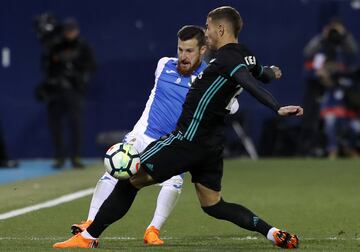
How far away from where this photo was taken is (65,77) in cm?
1938

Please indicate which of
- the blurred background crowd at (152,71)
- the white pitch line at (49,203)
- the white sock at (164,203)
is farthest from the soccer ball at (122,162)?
the blurred background crowd at (152,71)

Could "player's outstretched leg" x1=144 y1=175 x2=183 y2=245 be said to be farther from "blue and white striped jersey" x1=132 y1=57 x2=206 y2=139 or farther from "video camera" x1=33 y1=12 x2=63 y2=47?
"video camera" x1=33 y1=12 x2=63 y2=47

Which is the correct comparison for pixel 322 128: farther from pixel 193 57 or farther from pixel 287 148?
pixel 193 57

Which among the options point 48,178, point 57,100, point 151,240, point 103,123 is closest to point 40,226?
point 151,240

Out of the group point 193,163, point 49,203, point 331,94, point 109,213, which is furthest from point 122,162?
point 331,94

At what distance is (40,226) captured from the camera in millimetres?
10508

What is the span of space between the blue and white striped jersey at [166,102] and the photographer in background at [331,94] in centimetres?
1124

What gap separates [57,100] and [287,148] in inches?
187

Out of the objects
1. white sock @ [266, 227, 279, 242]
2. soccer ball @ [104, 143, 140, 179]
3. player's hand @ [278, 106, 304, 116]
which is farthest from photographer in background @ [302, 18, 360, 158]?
player's hand @ [278, 106, 304, 116]

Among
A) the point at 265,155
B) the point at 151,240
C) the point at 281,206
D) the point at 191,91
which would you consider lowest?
the point at 265,155

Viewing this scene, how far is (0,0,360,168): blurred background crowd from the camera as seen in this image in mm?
21125

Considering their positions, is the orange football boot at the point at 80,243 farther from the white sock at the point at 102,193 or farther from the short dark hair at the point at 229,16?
the short dark hair at the point at 229,16

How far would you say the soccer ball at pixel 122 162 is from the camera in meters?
8.23

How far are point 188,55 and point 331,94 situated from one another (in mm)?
12588
